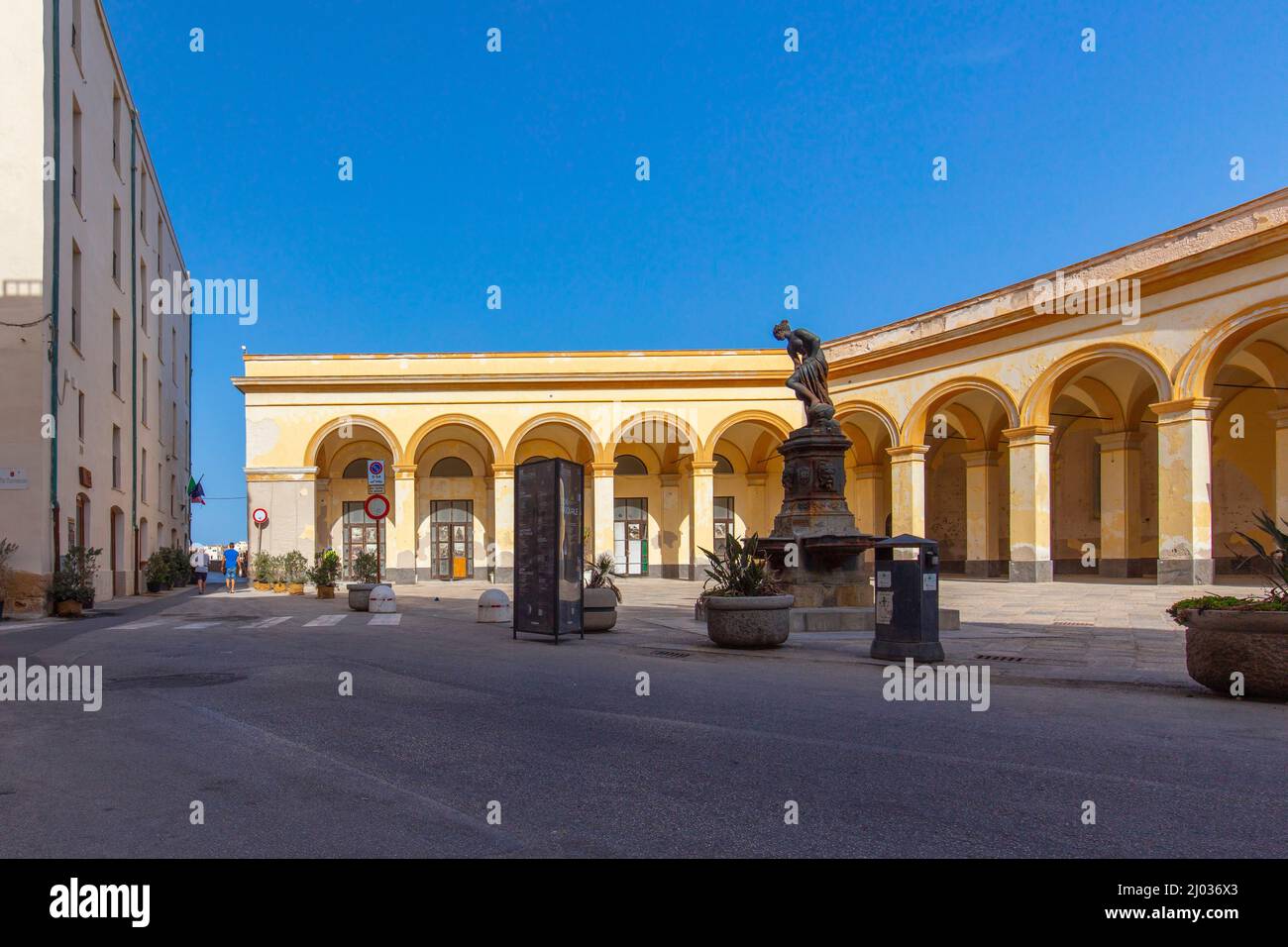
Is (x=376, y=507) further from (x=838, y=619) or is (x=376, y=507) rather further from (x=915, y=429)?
(x=915, y=429)

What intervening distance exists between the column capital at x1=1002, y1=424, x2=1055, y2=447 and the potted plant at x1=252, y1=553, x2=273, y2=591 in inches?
894

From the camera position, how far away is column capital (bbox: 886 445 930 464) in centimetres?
2922

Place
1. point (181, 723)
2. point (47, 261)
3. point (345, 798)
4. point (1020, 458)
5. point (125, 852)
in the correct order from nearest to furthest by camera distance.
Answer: point (125, 852) → point (345, 798) → point (181, 723) → point (47, 261) → point (1020, 458)

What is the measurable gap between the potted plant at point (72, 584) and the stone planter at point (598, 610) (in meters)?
10.5

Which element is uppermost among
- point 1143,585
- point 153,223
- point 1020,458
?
point 153,223

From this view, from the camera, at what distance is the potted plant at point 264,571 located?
2850cm

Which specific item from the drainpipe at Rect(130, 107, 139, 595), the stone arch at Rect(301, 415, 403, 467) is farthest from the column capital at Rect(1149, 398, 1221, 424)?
the drainpipe at Rect(130, 107, 139, 595)

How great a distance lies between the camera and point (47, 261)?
58.0 ft

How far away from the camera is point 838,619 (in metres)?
13.4

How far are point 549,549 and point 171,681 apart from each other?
17.1ft

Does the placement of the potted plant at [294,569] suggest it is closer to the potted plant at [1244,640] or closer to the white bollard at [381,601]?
the white bollard at [381,601]
